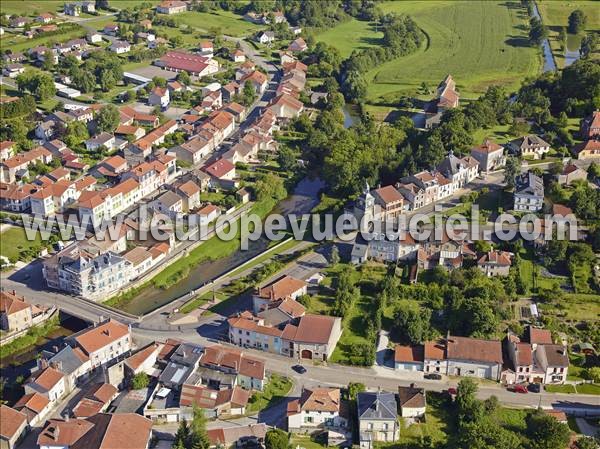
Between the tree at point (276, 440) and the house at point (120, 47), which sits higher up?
the house at point (120, 47)

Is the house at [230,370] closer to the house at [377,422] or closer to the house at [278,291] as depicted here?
the house at [278,291]

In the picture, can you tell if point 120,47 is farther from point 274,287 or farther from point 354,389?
point 354,389

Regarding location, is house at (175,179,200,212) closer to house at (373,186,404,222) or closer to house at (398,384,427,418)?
house at (373,186,404,222)

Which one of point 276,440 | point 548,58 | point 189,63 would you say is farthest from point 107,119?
point 548,58

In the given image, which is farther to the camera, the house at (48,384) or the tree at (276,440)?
the house at (48,384)

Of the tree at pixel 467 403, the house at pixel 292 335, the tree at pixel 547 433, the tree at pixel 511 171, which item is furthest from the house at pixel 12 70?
the tree at pixel 547 433

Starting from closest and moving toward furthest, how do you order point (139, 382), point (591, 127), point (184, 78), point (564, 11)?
1. point (139, 382)
2. point (591, 127)
3. point (184, 78)
4. point (564, 11)

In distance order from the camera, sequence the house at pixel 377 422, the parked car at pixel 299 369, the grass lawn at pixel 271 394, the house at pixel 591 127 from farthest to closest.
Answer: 1. the house at pixel 591 127
2. the parked car at pixel 299 369
3. the grass lawn at pixel 271 394
4. the house at pixel 377 422
